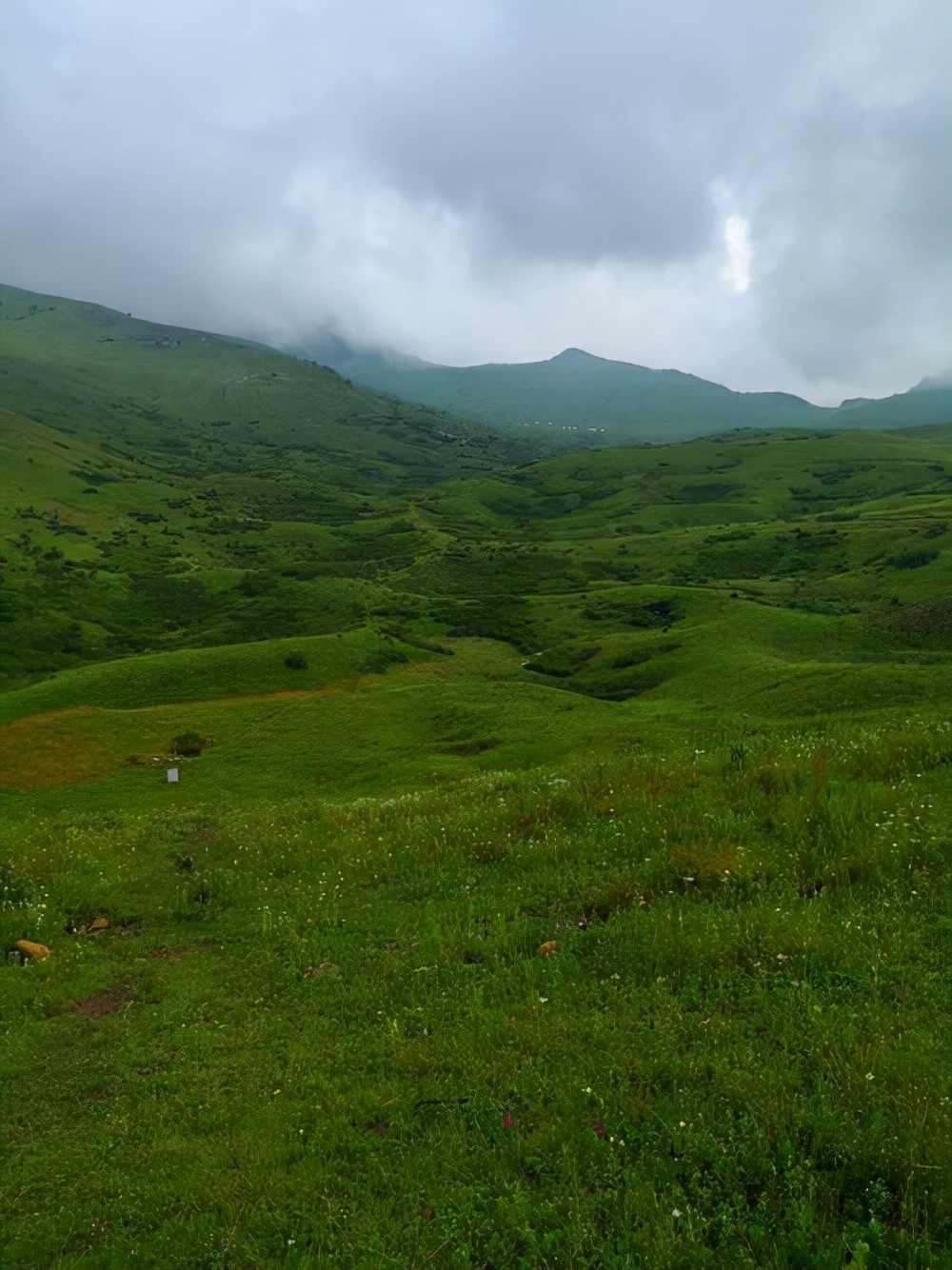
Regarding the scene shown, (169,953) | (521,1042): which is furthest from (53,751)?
(521,1042)

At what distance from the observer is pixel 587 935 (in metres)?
12.3

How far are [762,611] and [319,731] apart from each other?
63732 mm

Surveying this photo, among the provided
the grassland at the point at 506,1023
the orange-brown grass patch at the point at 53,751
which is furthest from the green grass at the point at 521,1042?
the orange-brown grass patch at the point at 53,751

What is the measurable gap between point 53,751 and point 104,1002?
6396 centimetres

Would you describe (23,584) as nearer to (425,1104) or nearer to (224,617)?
(224,617)

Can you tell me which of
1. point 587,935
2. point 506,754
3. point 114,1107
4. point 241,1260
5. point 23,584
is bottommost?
point 23,584

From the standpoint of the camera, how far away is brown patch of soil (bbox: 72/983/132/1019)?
12.4 metres

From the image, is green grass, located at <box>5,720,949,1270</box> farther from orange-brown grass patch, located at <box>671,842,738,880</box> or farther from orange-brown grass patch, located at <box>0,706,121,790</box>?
orange-brown grass patch, located at <box>0,706,121,790</box>

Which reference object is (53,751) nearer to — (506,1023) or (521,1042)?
(506,1023)

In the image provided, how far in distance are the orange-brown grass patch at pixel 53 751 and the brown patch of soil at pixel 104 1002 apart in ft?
178

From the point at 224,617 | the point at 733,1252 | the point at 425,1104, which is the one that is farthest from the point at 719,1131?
the point at 224,617

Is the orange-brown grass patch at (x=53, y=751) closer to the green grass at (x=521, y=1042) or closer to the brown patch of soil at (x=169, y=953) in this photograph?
the green grass at (x=521, y=1042)

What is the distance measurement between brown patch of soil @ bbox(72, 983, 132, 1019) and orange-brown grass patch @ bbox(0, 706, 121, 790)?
178 feet

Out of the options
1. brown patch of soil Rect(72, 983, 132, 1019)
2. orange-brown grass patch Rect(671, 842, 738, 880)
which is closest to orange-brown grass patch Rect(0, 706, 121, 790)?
brown patch of soil Rect(72, 983, 132, 1019)
